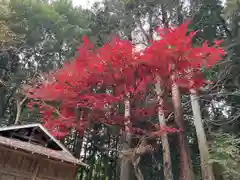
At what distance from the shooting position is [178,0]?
1184 cm

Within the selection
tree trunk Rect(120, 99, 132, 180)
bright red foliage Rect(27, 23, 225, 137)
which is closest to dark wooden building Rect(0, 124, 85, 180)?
bright red foliage Rect(27, 23, 225, 137)

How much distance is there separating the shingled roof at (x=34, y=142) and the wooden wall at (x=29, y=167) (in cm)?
25

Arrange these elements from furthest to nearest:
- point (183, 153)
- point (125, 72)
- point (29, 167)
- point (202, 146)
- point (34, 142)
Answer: point (34, 142), point (202, 146), point (29, 167), point (125, 72), point (183, 153)

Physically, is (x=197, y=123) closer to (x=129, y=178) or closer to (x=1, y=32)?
(x=129, y=178)

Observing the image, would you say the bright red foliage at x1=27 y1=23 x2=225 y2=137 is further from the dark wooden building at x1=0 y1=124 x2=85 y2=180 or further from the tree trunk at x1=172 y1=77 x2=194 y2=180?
the dark wooden building at x1=0 y1=124 x2=85 y2=180

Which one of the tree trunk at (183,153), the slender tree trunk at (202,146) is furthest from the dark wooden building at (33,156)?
the slender tree trunk at (202,146)

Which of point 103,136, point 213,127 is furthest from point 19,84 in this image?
point 213,127

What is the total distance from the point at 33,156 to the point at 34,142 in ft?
2.98

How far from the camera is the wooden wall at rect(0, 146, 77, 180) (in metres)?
8.08

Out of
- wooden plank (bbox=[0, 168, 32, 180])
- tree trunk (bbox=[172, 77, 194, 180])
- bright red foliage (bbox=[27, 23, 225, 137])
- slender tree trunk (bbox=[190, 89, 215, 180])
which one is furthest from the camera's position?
slender tree trunk (bbox=[190, 89, 215, 180])

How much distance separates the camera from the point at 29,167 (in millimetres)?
8453

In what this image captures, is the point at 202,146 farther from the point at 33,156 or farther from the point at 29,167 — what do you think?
the point at 29,167

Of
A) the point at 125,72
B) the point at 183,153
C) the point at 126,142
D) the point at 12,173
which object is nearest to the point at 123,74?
the point at 125,72

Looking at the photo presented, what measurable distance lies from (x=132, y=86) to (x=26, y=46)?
9.46 metres
